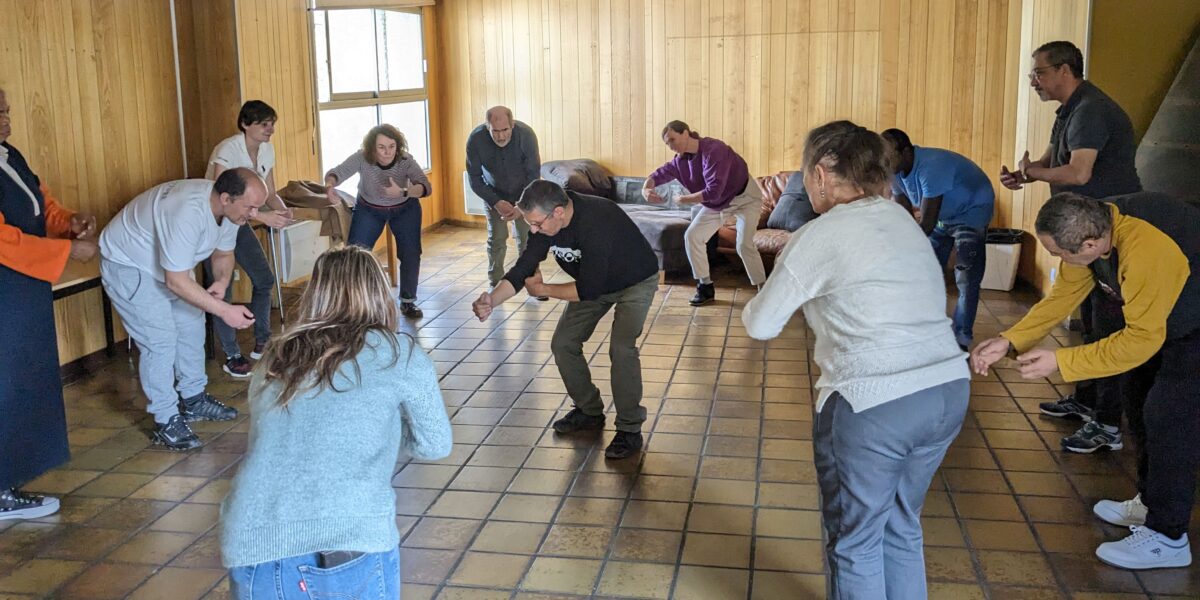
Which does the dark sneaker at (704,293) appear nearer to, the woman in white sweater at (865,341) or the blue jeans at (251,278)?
the blue jeans at (251,278)

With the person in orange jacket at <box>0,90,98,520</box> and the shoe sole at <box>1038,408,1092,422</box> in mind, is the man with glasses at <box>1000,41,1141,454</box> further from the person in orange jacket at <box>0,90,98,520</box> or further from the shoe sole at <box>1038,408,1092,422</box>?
the person in orange jacket at <box>0,90,98,520</box>

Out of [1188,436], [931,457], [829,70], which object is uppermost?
[829,70]

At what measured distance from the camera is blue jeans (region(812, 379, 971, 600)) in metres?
2.64

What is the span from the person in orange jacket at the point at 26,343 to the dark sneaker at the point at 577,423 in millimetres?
2094

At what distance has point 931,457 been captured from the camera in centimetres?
276

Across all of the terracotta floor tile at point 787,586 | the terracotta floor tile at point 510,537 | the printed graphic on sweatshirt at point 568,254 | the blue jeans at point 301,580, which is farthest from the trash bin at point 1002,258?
the blue jeans at point 301,580

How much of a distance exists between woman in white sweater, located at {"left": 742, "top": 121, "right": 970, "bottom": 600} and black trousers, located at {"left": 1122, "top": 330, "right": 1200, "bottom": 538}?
1.21 m

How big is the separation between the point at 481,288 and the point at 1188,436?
555 centimetres

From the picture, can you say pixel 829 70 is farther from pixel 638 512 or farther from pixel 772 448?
pixel 638 512

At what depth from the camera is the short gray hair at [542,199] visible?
4355mm

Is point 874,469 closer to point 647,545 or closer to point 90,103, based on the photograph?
point 647,545

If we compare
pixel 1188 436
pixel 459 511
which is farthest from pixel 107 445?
pixel 1188 436

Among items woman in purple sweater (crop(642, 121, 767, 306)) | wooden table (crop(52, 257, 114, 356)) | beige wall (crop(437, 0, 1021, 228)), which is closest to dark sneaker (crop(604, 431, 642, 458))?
wooden table (crop(52, 257, 114, 356))

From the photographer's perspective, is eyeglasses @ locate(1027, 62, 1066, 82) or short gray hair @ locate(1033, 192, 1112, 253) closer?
short gray hair @ locate(1033, 192, 1112, 253)
